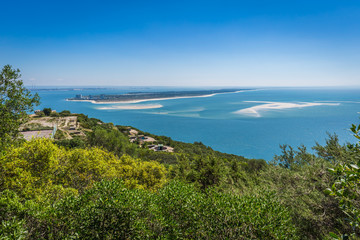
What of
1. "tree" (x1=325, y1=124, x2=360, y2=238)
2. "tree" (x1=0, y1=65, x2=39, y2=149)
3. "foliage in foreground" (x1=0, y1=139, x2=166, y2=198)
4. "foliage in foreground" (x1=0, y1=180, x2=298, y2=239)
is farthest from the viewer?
"tree" (x1=0, y1=65, x2=39, y2=149)

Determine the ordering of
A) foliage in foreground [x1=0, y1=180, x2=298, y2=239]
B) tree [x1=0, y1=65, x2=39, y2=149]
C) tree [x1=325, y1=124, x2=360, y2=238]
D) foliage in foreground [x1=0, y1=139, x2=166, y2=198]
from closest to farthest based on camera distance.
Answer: tree [x1=325, y1=124, x2=360, y2=238]
foliage in foreground [x1=0, y1=180, x2=298, y2=239]
foliage in foreground [x1=0, y1=139, x2=166, y2=198]
tree [x1=0, y1=65, x2=39, y2=149]

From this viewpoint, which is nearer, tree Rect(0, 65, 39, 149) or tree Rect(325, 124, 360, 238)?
tree Rect(325, 124, 360, 238)

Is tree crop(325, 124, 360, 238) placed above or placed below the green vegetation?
above

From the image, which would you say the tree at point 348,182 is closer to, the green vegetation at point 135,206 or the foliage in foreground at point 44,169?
the green vegetation at point 135,206

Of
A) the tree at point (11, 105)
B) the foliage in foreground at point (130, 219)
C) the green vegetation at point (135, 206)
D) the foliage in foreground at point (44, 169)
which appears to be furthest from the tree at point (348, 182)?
the tree at point (11, 105)

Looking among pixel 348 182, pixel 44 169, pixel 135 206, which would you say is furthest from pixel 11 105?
pixel 348 182

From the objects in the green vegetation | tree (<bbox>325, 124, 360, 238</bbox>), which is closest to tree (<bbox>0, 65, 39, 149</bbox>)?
the green vegetation

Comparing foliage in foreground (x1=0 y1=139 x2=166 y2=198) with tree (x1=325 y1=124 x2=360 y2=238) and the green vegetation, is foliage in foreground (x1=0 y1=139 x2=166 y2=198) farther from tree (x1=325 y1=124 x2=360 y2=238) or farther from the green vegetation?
tree (x1=325 y1=124 x2=360 y2=238)
